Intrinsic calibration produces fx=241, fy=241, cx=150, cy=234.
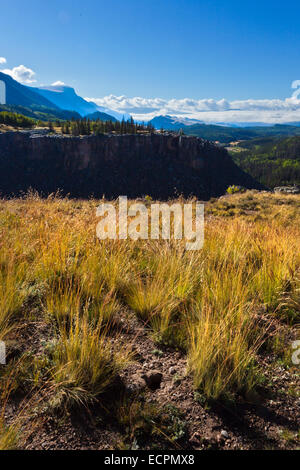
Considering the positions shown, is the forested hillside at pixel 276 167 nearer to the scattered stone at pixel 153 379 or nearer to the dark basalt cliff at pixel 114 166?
the dark basalt cliff at pixel 114 166

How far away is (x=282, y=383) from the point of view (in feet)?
6.13

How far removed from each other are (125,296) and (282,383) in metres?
1.67

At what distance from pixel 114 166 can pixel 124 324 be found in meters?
73.8

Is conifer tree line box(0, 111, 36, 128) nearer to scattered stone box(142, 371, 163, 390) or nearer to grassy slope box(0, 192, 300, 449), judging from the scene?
grassy slope box(0, 192, 300, 449)

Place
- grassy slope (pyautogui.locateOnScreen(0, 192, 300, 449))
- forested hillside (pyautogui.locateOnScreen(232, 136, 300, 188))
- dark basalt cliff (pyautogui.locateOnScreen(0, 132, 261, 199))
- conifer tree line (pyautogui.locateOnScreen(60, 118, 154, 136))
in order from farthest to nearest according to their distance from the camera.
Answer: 1. forested hillside (pyautogui.locateOnScreen(232, 136, 300, 188))
2. conifer tree line (pyautogui.locateOnScreen(60, 118, 154, 136))
3. dark basalt cliff (pyautogui.locateOnScreen(0, 132, 261, 199))
4. grassy slope (pyautogui.locateOnScreen(0, 192, 300, 449))

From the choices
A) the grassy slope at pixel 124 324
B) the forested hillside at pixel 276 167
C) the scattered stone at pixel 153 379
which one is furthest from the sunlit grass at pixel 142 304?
the forested hillside at pixel 276 167

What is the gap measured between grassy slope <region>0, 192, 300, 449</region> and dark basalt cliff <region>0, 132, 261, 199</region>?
5886 cm

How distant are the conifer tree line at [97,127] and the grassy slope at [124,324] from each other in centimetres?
7554

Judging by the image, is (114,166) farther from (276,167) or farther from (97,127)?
(276,167)

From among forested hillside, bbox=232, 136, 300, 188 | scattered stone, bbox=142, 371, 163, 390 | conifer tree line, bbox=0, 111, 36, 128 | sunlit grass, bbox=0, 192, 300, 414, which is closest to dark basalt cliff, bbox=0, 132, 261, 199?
conifer tree line, bbox=0, 111, 36, 128

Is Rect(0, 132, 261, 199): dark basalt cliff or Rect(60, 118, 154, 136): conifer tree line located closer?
Rect(0, 132, 261, 199): dark basalt cliff

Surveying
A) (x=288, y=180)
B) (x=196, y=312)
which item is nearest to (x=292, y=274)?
(x=196, y=312)

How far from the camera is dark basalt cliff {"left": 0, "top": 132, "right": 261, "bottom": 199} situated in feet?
207

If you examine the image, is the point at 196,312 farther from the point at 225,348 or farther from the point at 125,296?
the point at 125,296
